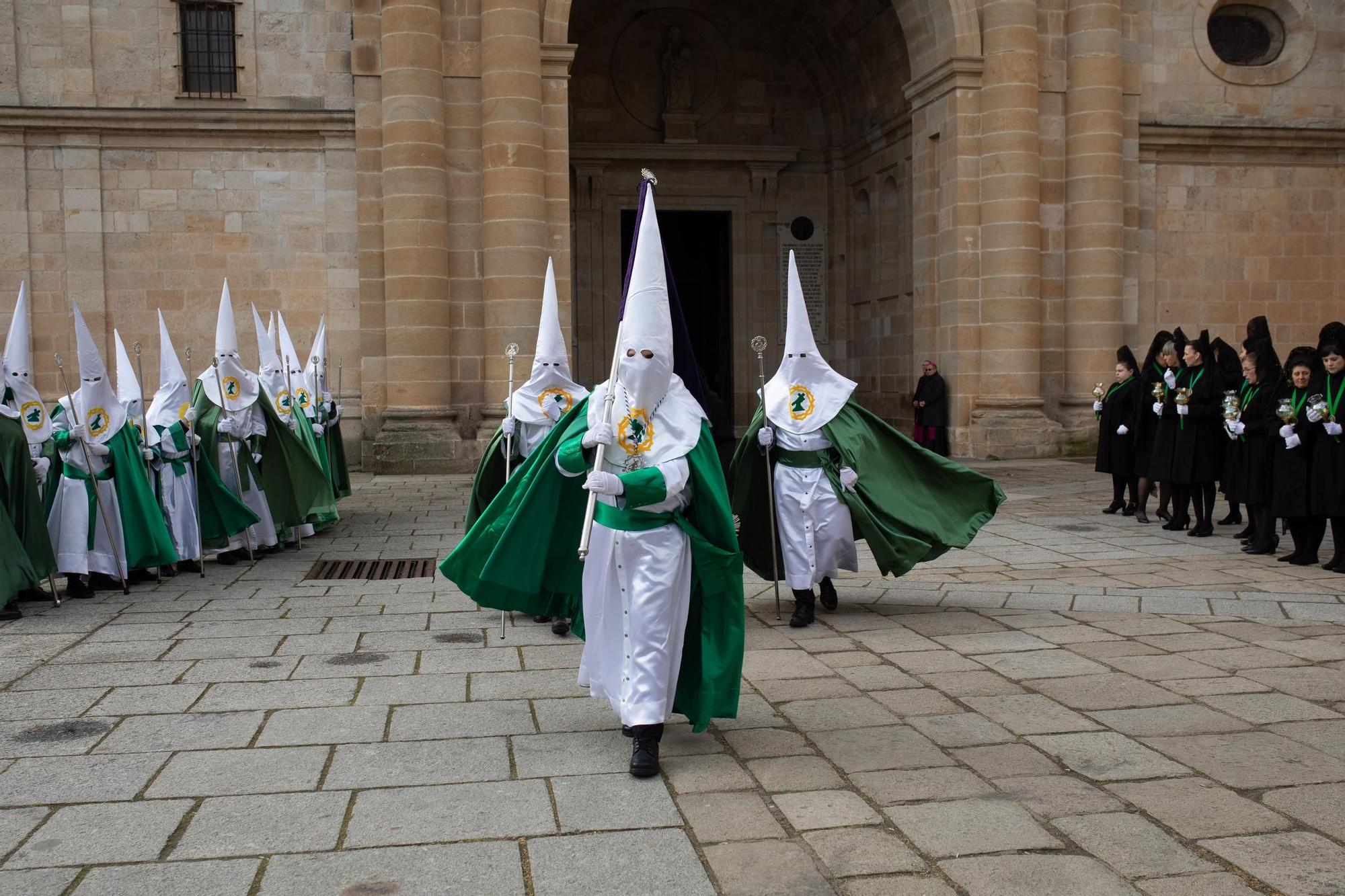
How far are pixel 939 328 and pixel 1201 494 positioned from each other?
7.72m

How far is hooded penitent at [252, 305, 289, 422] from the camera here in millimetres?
11898

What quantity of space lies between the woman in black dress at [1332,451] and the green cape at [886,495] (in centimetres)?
279

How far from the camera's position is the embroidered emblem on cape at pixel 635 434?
4992 millimetres

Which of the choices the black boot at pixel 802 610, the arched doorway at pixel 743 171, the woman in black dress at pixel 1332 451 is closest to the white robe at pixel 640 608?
the black boot at pixel 802 610

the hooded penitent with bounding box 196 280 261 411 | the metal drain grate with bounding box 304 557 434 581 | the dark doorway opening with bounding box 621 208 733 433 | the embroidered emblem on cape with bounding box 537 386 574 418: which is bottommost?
the metal drain grate with bounding box 304 557 434 581

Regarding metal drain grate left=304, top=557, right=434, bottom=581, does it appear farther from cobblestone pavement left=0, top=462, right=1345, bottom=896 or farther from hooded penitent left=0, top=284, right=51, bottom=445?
hooded penitent left=0, top=284, right=51, bottom=445

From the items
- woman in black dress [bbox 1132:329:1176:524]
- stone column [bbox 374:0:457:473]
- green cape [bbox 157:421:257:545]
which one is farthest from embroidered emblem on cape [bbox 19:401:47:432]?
woman in black dress [bbox 1132:329:1176:524]

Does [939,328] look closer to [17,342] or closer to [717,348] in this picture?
[717,348]

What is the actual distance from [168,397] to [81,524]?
1416 millimetres

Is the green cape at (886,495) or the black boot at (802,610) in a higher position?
the green cape at (886,495)

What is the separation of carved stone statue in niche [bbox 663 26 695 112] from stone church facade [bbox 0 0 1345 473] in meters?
2.81

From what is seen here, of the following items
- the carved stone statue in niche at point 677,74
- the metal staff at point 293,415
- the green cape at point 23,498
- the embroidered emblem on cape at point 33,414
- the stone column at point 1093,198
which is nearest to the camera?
the green cape at point 23,498

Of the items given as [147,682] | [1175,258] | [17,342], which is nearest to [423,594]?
[147,682]

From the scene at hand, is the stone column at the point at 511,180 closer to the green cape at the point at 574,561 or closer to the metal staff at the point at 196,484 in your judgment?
the metal staff at the point at 196,484
